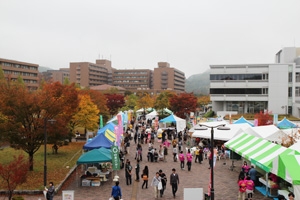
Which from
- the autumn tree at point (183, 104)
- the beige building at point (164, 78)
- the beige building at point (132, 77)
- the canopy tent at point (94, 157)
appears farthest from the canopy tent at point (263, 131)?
the beige building at point (164, 78)

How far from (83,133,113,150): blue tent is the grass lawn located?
1.94m

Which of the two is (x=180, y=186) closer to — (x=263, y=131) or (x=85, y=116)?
(x=263, y=131)

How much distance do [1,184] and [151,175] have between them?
803cm

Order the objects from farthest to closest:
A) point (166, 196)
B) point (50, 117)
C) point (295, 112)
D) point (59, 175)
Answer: point (295, 112)
point (50, 117)
point (59, 175)
point (166, 196)

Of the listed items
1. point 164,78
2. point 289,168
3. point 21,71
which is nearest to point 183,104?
point 289,168

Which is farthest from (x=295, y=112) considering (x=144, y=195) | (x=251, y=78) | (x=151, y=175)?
(x=144, y=195)

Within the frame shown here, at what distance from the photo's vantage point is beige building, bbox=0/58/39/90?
259ft

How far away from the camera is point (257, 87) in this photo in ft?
195

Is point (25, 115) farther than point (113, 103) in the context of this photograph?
No

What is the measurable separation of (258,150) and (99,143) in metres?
9.53

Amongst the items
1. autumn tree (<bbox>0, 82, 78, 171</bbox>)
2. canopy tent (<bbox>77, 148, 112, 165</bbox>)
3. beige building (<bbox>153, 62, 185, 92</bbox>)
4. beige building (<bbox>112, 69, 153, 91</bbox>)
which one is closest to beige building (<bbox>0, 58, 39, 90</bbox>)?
beige building (<bbox>112, 69, 153, 91</bbox>)

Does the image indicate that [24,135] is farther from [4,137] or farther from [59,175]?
[59,175]

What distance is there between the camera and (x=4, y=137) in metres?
18.9

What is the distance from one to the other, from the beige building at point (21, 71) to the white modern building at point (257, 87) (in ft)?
160
